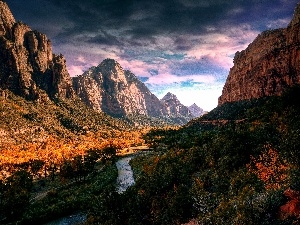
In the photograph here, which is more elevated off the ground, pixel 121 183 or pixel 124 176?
pixel 124 176

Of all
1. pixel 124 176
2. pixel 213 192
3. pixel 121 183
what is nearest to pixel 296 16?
pixel 124 176

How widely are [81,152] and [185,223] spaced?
115 metres

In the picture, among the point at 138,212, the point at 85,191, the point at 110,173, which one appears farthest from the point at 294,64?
the point at 138,212

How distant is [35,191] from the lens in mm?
99250

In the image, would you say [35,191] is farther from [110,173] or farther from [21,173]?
[110,173]

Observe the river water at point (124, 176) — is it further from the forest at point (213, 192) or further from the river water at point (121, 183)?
the forest at point (213, 192)

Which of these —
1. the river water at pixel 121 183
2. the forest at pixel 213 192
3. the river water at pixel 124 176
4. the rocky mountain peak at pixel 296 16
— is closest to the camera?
the forest at pixel 213 192

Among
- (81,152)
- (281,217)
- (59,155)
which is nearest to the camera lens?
(281,217)

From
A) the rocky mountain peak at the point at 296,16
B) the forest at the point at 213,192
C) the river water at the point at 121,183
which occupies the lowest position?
the river water at the point at 121,183

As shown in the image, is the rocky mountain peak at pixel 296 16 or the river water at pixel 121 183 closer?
the river water at pixel 121 183

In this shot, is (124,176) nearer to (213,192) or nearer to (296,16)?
(213,192)

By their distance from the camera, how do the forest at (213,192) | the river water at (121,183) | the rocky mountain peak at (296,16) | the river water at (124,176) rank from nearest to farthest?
1. the forest at (213,192)
2. the river water at (121,183)
3. the river water at (124,176)
4. the rocky mountain peak at (296,16)

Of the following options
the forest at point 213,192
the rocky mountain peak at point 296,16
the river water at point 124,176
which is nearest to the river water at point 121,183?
the river water at point 124,176

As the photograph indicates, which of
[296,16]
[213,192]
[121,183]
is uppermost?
[296,16]
